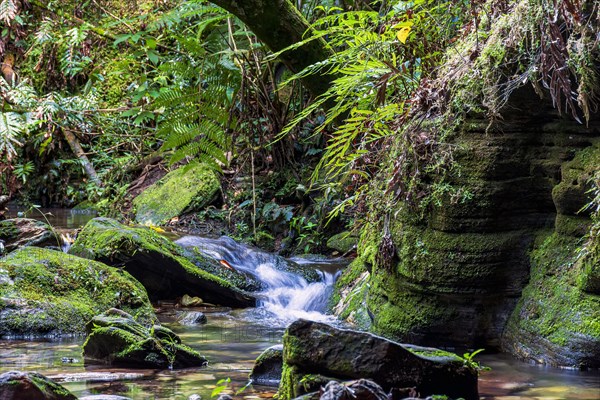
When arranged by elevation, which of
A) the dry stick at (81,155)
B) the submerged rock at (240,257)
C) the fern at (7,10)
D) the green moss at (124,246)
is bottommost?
the submerged rock at (240,257)

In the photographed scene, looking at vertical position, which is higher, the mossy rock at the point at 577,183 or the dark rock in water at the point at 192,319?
the mossy rock at the point at 577,183

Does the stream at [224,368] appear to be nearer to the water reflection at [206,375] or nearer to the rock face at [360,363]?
the water reflection at [206,375]

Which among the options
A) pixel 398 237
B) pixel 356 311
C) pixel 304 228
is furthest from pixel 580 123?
pixel 304 228

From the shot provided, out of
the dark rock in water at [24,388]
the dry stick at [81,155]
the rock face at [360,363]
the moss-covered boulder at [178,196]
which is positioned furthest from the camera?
the dry stick at [81,155]

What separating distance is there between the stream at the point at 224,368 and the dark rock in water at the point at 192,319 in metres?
0.07

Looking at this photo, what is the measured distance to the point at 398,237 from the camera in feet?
16.6

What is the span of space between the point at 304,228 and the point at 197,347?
14.2ft

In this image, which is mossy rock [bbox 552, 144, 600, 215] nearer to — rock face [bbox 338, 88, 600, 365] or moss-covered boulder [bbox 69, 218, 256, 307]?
rock face [bbox 338, 88, 600, 365]

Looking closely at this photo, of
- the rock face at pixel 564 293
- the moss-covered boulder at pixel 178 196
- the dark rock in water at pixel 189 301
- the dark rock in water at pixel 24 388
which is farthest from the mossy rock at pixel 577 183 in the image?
the moss-covered boulder at pixel 178 196

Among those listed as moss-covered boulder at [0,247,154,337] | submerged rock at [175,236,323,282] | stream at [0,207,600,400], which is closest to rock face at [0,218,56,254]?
submerged rock at [175,236,323,282]

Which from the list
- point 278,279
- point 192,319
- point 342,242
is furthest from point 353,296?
point 342,242

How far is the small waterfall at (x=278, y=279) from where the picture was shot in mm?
6812

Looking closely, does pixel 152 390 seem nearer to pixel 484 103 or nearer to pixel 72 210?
pixel 484 103

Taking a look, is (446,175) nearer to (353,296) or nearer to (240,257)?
(353,296)
